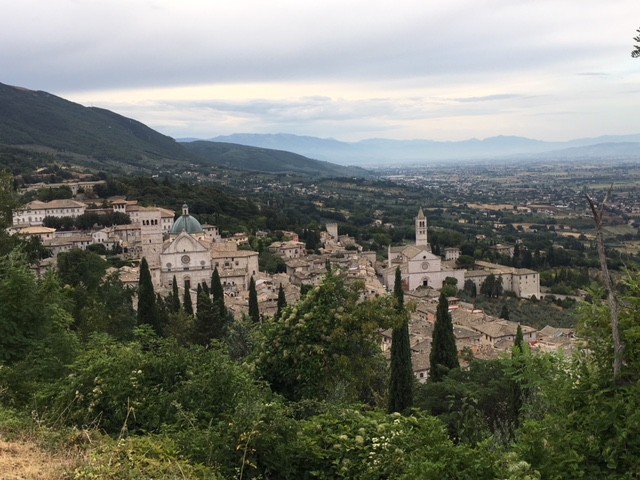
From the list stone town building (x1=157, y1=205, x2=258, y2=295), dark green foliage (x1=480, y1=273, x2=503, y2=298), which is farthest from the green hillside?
dark green foliage (x1=480, y1=273, x2=503, y2=298)

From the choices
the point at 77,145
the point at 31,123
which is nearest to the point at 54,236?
the point at 77,145

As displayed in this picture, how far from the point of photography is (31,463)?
558cm

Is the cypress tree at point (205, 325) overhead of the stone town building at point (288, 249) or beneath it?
overhead

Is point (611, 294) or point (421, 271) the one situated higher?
point (611, 294)

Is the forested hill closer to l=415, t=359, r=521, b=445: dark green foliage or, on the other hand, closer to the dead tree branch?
l=415, t=359, r=521, b=445: dark green foliage

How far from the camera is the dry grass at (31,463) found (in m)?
5.33

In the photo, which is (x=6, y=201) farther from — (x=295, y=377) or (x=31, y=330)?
(x=295, y=377)

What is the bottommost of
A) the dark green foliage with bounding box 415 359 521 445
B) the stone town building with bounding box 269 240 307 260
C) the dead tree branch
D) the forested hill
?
the stone town building with bounding box 269 240 307 260

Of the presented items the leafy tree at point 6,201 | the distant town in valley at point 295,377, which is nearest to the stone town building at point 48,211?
the distant town in valley at point 295,377

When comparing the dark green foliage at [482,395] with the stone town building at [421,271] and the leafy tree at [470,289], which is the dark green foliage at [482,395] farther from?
the leafy tree at [470,289]

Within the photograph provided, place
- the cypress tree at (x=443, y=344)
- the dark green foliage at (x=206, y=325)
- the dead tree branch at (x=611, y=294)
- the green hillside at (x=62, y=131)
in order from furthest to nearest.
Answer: the green hillside at (x=62, y=131) → the dark green foliage at (x=206, y=325) → the cypress tree at (x=443, y=344) → the dead tree branch at (x=611, y=294)

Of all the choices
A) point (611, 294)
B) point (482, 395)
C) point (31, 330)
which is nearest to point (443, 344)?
point (482, 395)

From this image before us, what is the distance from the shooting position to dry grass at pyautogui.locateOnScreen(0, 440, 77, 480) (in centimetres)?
533

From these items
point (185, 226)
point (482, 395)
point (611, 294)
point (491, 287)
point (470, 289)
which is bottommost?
point (470, 289)
